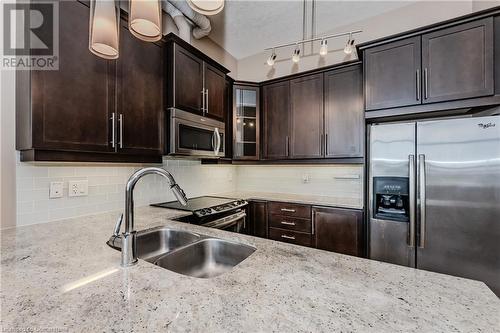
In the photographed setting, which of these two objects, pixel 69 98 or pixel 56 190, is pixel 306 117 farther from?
pixel 56 190

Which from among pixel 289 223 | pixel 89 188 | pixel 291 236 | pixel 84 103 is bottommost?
pixel 291 236

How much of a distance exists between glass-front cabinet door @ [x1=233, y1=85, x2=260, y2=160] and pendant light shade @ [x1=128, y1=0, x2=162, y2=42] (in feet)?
5.95

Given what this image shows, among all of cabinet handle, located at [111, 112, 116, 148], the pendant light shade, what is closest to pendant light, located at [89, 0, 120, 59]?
the pendant light shade

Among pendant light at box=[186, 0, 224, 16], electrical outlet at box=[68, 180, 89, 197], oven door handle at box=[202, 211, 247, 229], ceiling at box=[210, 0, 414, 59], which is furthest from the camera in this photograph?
ceiling at box=[210, 0, 414, 59]

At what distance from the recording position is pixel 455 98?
180 centimetres

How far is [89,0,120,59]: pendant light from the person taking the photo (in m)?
1.05

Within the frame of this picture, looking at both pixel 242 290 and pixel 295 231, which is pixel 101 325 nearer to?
pixel 242 290

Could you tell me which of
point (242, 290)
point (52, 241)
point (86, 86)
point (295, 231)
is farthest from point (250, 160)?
point (242, 290)

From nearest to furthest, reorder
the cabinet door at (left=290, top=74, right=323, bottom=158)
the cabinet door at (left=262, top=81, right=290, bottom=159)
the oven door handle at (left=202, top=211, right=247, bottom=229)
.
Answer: the oven door handle at (left=202, top=211, right=247, bottom=229), the cabinet door at (left=290, top=74, right=323, bottom=158), the cabinet door at (left=262, top=81, right=290, bottom=159)

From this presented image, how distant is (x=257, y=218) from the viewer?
275 cm

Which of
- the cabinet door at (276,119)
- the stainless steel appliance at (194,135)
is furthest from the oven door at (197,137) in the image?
the cabinet door at (276,119)

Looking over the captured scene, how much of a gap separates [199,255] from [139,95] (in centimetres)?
127

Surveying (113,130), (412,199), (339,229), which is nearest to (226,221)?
(339,229)

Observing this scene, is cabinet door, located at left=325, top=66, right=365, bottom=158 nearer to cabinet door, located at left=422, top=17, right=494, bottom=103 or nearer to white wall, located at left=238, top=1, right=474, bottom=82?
white wall, located at left=238, top=1, right=474, bottom=82
